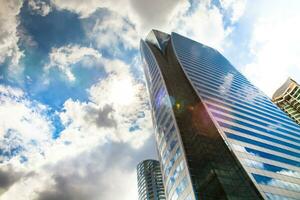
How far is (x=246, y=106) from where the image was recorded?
7500cm

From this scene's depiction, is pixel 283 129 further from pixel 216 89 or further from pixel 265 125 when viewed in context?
pixel 216 89

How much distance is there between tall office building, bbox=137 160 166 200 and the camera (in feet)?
442

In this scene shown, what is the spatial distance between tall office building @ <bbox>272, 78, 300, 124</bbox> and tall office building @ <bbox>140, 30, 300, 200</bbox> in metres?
50.6

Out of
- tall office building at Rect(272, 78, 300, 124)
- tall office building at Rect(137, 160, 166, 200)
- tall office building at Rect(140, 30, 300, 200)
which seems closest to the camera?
tall office building at Rect(140, 30, 300, 200)

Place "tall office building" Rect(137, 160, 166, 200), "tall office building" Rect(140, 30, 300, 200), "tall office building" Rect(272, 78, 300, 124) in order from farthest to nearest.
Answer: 1. "tall office building" Rect(137, 160, 166, 200)
2. "tall office building" Rect(272, 78, 300, 124)
3. "tall office building" Rect(140, 30, 300, 200)

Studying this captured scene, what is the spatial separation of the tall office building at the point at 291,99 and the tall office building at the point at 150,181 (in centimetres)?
7984

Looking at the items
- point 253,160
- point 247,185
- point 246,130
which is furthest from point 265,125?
point 247,185

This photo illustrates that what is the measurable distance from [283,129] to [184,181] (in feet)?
139

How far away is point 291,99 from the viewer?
132m

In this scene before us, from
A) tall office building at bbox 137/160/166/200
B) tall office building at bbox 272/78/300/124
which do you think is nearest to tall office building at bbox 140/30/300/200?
tall office building at bbox 272/78/300/124

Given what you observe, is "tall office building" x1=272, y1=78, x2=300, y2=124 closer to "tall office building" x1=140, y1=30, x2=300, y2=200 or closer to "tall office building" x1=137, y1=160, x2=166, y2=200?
"tall office building" x1=140, y1=30, x2=300, y2=200

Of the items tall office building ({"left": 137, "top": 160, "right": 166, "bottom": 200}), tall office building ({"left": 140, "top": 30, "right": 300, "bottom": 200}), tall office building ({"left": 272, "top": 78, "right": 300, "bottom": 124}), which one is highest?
tall office building ({"left": 272, "top": 78, "right": 300, "bottom": 124})

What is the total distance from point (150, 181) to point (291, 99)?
8895 cm

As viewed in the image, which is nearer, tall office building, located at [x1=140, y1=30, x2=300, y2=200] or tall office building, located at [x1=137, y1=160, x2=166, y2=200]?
tall office building, located at [x1=140, y1=30, x2=300, y2=200]
